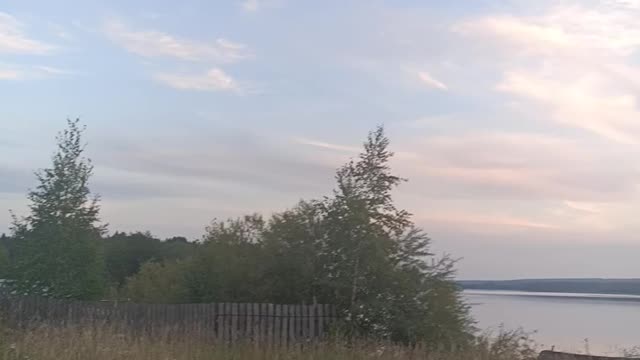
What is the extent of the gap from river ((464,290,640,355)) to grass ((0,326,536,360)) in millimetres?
5007

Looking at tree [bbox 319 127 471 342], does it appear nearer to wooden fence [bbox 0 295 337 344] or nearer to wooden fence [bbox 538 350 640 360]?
wooden fence [bbox 0 295 337 344]

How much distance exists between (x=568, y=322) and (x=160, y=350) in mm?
34565

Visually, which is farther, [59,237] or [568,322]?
[568,322]

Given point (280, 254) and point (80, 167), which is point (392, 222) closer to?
point (280, 254)

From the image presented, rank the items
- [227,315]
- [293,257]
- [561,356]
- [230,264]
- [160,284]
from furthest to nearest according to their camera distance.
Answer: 1. [160,284]
2. [230,264]
3. [293,257]
4. [227,315]
5. [561,356]

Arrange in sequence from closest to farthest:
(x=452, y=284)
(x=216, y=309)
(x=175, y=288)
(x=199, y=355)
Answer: (x=199, y=355) → (x=216, y=309) → (x=452, y=284) → (x=175, y=288)

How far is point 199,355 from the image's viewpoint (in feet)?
37.6

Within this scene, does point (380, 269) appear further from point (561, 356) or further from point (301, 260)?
point (561, 356)

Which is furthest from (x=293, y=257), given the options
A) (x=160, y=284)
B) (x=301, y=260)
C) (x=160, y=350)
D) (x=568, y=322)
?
(x=568, y=322)

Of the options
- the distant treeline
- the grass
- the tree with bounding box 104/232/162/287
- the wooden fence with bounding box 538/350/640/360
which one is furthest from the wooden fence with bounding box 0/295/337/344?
the tree with bounding box 104/232/162/287

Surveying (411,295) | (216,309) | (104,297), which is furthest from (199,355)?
(104,297)

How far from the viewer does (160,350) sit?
37.2ft

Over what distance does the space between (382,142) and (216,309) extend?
578cm

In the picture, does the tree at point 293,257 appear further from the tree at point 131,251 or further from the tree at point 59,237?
the tree at point 131,251
